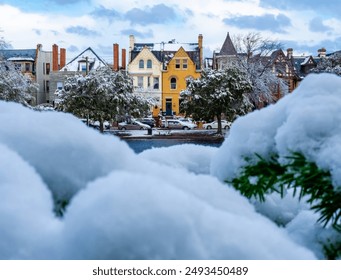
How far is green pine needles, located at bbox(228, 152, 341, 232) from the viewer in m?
1.01

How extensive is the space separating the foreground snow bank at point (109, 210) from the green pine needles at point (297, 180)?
0.08 m

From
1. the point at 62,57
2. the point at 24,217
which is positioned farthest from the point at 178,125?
the point at 24,217

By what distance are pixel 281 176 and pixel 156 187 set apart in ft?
1.11

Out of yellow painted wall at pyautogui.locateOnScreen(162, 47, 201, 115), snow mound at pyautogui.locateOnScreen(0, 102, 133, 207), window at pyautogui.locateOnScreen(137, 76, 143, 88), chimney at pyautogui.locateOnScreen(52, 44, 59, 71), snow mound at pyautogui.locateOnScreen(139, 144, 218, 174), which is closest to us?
snow mound at pyautogui.locateOnScreen(0, 102, 133, 207)

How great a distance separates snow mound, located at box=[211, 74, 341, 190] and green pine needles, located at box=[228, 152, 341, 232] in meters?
0.02

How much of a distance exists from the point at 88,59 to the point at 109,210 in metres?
43.7

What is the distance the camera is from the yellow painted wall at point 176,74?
146 feet

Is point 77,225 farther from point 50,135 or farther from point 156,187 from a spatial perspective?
point 50,135

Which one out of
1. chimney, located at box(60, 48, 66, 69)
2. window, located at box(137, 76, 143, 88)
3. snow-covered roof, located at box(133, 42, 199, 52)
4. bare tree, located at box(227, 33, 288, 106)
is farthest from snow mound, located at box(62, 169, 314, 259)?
snow-covered roof, located at box(133, 42, 199, 52)

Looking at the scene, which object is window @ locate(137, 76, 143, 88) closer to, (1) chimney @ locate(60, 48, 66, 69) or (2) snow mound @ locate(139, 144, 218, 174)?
(1) chimney @ locate(60, 48, 66, 69)

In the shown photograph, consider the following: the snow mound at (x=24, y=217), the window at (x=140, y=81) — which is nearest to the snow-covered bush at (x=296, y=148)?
the snow mound at (x=24, y=217)

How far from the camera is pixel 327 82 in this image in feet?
3.75

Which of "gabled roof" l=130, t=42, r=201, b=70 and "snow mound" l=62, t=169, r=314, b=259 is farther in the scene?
"gabled roof" l=130, t=42, r=201, b=70

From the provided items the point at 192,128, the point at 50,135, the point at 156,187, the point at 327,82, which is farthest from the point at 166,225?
the point at 192,128
